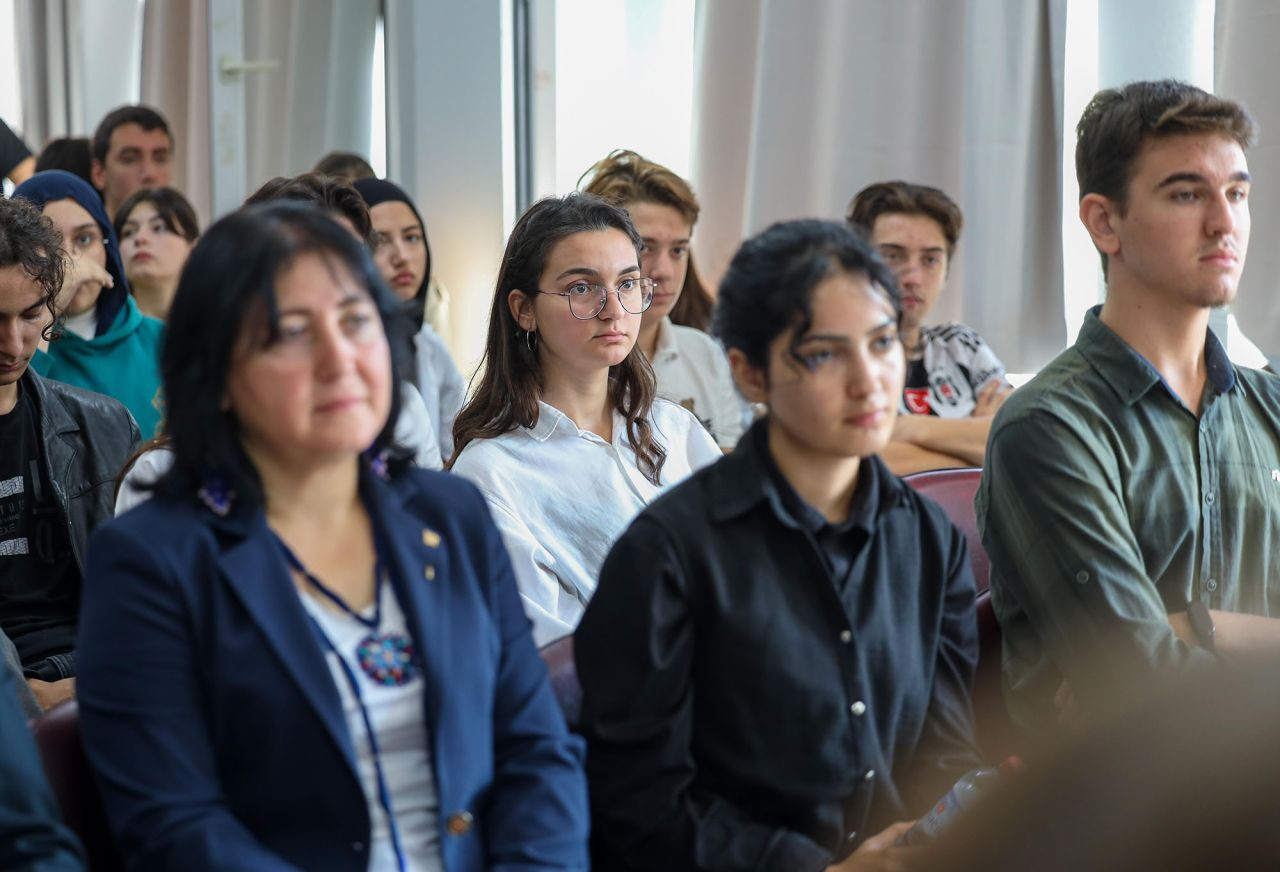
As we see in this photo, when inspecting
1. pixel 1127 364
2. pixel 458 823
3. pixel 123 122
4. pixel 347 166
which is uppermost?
pixel 123 122

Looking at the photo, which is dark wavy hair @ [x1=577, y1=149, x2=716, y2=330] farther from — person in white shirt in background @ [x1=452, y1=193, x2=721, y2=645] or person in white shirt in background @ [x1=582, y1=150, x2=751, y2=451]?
person in white shirt in background @ [x1=452, y1=193, x2=721, y2=645]

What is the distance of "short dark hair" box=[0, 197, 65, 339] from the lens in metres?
2.15

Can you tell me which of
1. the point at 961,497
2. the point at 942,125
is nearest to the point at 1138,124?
the point at 961,497

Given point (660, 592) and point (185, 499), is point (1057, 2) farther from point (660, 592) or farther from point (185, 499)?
point (185, 499)

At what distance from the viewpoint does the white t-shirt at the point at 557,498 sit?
6.77 ft

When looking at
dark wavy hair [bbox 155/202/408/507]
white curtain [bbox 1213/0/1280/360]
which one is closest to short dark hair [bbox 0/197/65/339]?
dark wavy hair [bbox 155/202/408/507]

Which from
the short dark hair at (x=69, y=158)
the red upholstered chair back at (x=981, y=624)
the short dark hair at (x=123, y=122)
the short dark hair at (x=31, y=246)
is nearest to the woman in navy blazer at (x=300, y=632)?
the red upholstered chair back at (x=981, y=624)

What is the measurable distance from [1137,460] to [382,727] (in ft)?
3.38

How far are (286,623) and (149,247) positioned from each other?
9.51 feet

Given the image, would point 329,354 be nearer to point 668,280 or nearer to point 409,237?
point 668,280

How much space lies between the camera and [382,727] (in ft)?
4.20

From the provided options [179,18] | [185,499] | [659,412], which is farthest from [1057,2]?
[179,18]

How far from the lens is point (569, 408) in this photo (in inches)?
88.5

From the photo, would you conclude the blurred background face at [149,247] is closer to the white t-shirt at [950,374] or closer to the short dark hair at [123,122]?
the short dark hair at [123,122]
